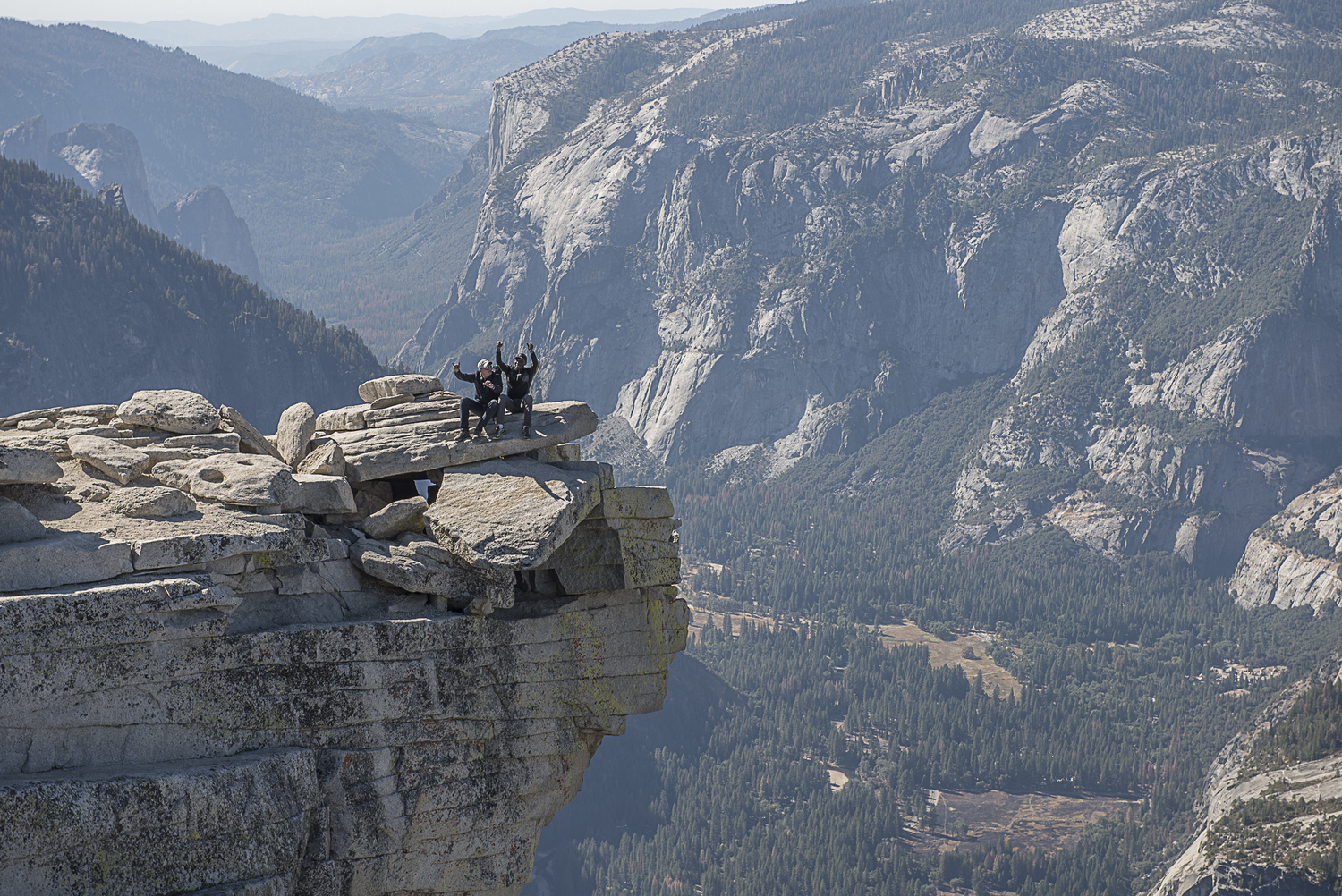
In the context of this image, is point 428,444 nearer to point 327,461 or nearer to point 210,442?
point 327,461

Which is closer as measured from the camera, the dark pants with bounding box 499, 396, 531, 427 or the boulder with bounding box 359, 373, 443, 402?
the dark pants with bounding box 499, 396, 531, 427

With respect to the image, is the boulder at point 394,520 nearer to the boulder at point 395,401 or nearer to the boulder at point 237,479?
the boulder at point 237,479

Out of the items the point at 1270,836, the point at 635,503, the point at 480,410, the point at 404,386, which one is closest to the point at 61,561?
the point at 480,410

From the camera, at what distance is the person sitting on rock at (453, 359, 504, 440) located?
3875cm

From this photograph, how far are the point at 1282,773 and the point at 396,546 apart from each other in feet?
585

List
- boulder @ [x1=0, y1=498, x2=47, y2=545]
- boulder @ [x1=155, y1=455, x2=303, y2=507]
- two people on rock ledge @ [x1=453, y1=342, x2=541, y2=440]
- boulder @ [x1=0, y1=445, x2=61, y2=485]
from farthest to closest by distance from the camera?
two people on rock ledge @ [x1=453, y1=342, x2=541, y2=440], boulder @ [x1=155, y1=455, x2=303, y2=507], boulder @ [x1=0, y1=445, x2=61, y2=485], boulder @ [x1=0, y1=498, x2=47, y2=545]

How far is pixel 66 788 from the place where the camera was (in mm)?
26781

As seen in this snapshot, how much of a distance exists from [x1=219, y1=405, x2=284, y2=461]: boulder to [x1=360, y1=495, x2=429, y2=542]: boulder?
5443 millimetres

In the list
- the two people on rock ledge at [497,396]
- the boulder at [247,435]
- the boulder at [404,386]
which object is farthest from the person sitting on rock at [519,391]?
the boulder at [247,435]

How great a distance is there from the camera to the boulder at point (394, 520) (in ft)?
118

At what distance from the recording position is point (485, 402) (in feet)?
130

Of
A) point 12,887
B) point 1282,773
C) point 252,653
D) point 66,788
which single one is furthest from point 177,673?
point 1282,773

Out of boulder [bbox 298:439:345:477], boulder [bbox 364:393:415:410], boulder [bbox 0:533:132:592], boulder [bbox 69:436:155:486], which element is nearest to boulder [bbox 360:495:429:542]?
boulder [bbox 298:439:345:477]

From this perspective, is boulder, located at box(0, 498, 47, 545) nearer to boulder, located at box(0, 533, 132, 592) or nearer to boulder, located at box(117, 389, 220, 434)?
boulder, located at box(0, 533, 132, 592)
